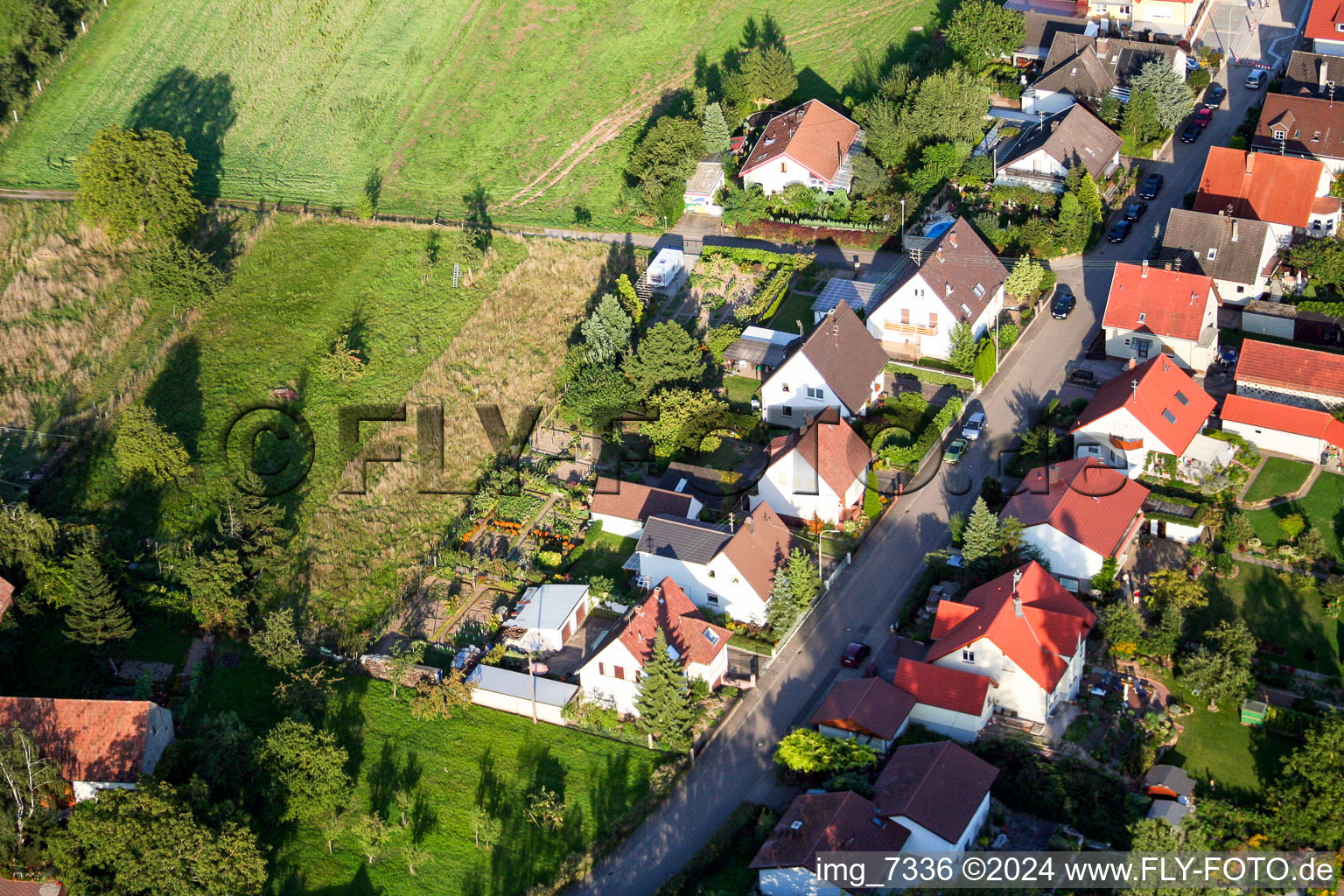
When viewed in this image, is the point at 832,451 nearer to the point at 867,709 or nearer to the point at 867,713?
the point at 867,709

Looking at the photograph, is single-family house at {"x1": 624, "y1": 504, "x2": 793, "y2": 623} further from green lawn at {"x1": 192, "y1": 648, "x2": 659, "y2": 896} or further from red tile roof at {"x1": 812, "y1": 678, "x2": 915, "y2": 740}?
green lawn at {"x1": 192, "y1": 648, "x2": 659, "y2": 896}

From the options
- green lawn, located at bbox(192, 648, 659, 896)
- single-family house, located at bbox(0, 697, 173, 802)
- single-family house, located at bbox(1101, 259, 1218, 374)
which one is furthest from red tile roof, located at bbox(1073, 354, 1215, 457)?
single-family house, located at bbox(0, 697, 173, 802)

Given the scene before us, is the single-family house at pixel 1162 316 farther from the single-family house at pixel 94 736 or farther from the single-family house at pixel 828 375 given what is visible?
the single-family house at pixel 94 736

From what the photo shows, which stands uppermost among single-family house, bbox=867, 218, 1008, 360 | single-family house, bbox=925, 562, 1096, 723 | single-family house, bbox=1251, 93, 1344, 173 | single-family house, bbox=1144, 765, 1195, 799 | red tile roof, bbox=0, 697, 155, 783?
Answer: single-family house, bbox=1251, 93, 1344, 173

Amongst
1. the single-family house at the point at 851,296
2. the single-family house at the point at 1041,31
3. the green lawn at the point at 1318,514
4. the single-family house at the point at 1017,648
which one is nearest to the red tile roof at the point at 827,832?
the single-family house at the point at 1017,648

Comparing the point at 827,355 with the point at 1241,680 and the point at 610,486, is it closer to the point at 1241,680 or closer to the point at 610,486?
the point at 610,486

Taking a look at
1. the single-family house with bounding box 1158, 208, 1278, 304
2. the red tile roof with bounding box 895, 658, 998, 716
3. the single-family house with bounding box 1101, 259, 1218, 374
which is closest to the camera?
the red tile roof with bounding box 895, 658, 998, 716

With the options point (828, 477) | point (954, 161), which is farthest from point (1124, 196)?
point (828, 477)
